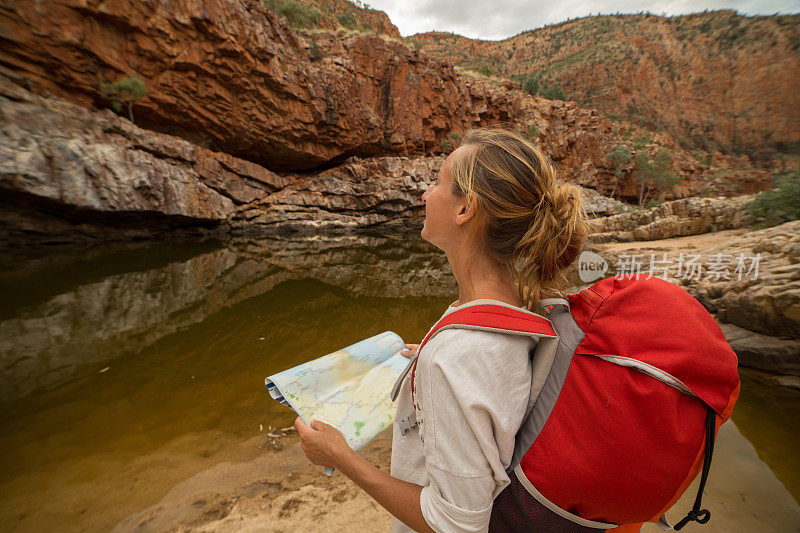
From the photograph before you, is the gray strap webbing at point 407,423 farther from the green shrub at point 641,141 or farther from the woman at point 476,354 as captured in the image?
the green shrub at point 641,141

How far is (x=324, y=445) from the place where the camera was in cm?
89

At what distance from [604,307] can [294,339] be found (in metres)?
3.64

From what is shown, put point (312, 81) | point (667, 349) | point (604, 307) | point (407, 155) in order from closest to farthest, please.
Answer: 1. point (667, 349)
2. point (604, 307)
3. point (312, 81)
4. point (407, 155)

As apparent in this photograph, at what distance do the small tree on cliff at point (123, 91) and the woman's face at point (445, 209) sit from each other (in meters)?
15.7

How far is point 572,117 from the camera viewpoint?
84.3 ft

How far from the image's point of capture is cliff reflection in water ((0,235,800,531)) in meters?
1.84

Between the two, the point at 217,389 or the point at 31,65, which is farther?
the point at 31,65

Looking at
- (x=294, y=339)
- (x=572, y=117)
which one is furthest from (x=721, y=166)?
(x=294, y=339)

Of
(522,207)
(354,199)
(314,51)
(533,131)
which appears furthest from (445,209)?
(533,131)

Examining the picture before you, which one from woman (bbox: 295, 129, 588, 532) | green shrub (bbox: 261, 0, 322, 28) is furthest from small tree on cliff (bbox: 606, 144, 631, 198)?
woman (bbox: 295, 129, 588, 532)

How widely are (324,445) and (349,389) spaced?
1.95 ft

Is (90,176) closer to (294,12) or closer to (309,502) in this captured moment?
(309,502)

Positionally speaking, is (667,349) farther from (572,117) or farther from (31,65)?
(572,117)

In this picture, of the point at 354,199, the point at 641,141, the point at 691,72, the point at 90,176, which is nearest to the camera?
the point at 90,176
